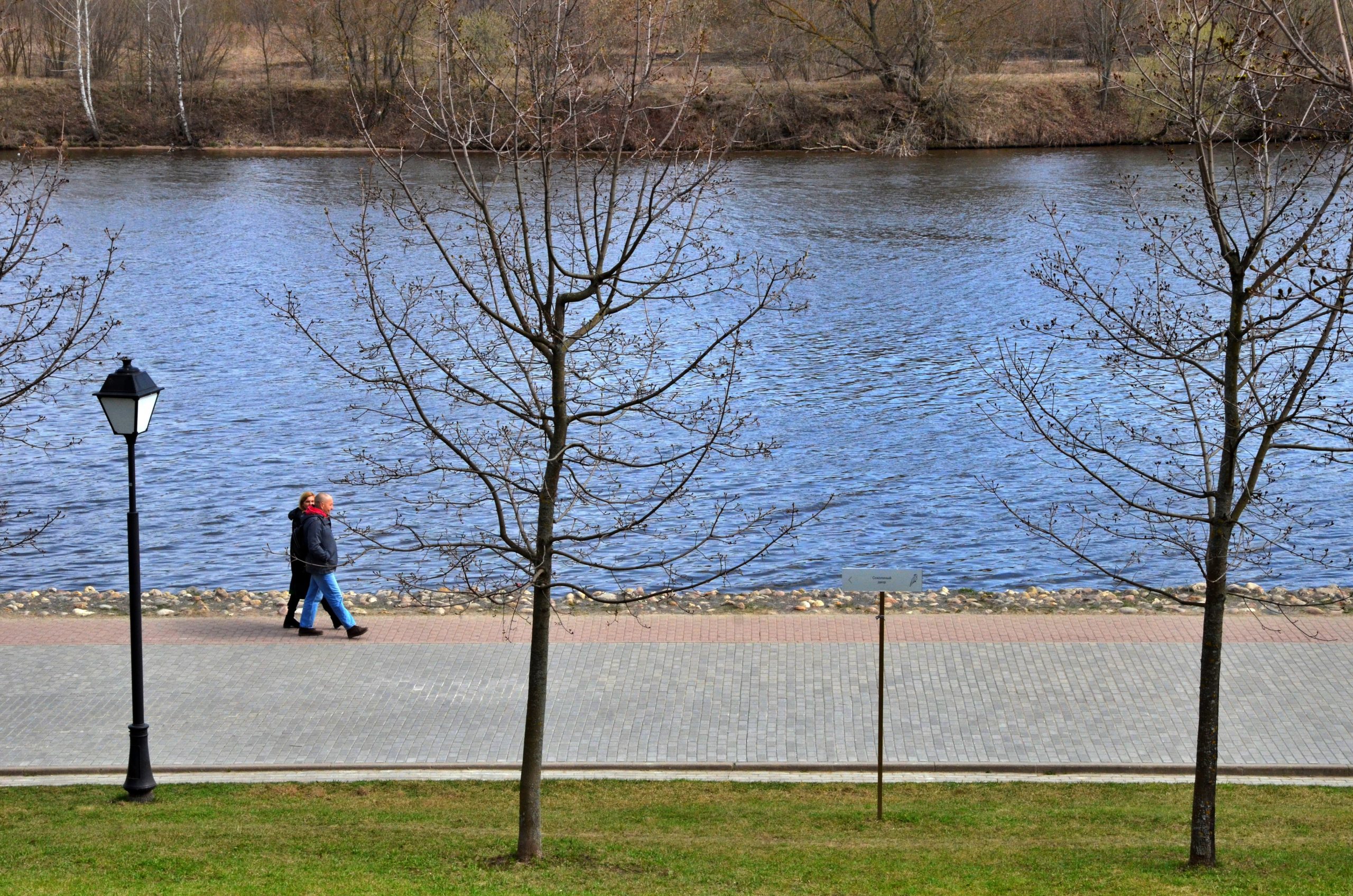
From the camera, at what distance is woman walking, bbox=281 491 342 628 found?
14688mm

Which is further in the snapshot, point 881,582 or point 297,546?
point 297,546

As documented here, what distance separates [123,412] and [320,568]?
402 centimetres

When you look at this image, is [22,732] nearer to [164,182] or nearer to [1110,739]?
[1110,739]

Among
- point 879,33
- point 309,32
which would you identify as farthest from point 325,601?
point 309,32

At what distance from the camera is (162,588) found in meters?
18.8

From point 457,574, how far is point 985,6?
187ft

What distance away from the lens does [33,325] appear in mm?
15258

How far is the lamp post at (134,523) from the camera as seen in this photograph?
1059 centimetres

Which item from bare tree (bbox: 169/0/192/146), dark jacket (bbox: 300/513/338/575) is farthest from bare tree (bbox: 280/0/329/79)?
dark jacket (bbox: 300/513/338/575)

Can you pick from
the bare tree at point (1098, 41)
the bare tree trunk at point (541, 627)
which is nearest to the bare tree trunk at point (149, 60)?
the bare tree at point (1098, 41)

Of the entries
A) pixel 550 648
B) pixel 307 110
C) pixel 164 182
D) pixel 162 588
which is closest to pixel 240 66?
pixel 307 110

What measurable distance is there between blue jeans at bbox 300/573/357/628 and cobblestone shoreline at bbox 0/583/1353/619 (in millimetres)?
1104

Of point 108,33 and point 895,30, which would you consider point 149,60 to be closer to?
point 108,33

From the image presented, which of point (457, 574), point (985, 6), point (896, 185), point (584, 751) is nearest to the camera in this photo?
point (584, 751)
